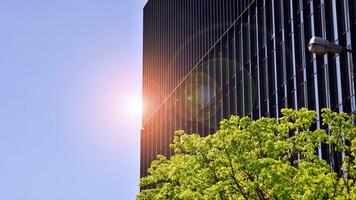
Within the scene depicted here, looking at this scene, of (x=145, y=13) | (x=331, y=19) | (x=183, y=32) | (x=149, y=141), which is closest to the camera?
(x=331, y=19)

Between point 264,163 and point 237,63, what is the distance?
39353 millimetres

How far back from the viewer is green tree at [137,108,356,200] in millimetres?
24484

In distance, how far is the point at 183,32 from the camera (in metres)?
85.5

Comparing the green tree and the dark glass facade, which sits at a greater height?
the dark glass facade

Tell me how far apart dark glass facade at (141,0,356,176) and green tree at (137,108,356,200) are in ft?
3.96

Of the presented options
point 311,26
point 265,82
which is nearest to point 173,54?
point 265,82

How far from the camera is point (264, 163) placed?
25766mm

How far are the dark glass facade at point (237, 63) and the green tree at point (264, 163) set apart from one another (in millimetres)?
1207

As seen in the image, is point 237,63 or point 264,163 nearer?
point 264,163

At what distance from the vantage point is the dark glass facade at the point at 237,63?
4394 cm

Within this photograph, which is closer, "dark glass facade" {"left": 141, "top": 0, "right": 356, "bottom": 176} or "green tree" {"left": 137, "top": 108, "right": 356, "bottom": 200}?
"green tree" {"left": 137, "top": 108, "right": 356, "bottom": 200}

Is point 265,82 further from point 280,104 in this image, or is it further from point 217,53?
point 217,53

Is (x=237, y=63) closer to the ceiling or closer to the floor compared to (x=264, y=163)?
closer to the ceiling

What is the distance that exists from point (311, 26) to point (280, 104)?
690 centimetres
